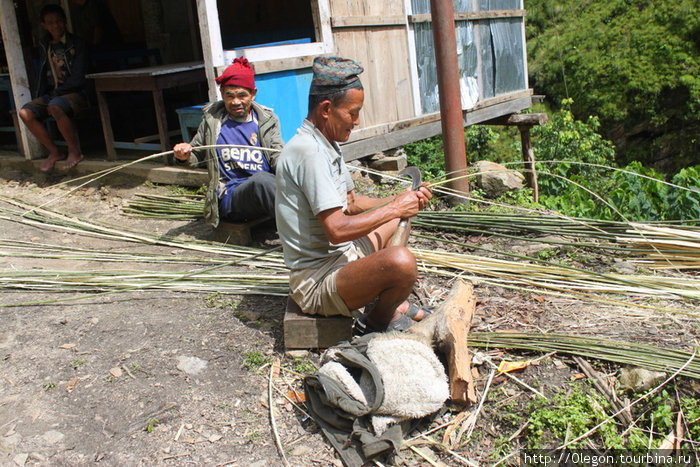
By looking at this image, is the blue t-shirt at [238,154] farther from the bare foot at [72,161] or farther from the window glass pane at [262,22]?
the window glass pane at [262,22]

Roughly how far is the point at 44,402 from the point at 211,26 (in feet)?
10.8

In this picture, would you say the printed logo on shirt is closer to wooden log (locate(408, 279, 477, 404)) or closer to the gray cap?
the gray cap

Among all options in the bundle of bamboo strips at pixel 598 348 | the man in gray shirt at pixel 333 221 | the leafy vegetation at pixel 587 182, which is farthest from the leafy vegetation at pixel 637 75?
the man in gray shirt at pixel 333 221

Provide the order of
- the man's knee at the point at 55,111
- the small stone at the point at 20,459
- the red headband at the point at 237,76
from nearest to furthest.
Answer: the small stone at the point at 20,459 < the red headband at the point at 237,76 < the man's knee at the point at 55,111

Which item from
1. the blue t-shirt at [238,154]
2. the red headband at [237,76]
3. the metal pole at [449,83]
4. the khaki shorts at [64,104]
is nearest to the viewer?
the red headband at [237,76]

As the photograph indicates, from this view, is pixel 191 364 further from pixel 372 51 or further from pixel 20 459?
pixel 372 51

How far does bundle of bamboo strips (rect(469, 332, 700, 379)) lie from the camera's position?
2688 millimetres

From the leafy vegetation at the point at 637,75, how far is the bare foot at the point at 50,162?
9746 millimetres

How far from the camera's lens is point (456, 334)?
2811mm

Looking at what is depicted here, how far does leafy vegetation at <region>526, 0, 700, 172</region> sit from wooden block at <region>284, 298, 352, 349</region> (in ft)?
36.4

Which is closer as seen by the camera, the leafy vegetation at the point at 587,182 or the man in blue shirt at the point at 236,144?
the man in blue shirt at the point at 236,144

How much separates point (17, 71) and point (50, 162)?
3.28 ft

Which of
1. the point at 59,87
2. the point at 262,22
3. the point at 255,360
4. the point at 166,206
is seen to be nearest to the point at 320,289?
the point at 255,360

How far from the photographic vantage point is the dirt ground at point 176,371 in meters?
2.55
